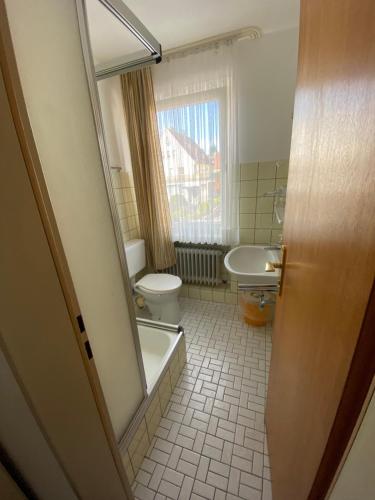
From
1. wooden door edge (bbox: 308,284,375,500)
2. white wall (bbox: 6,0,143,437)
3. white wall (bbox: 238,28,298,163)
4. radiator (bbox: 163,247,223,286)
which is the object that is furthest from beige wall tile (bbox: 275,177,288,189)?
wooden door edge (bbox: 308,284,375,500)

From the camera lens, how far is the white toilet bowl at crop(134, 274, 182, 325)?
1.86m

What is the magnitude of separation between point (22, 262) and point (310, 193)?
68 centimetres

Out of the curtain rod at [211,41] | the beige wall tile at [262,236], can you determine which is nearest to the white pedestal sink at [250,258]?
the beige wall tile at [262,236]

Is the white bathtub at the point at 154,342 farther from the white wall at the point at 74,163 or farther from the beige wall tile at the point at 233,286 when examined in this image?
the beige wall tile at the point at 233,286

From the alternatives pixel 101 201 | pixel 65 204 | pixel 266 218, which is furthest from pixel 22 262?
pixel 266 218

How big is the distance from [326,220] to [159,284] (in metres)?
1.64

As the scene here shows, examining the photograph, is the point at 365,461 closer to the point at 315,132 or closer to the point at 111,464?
the point at 315,132

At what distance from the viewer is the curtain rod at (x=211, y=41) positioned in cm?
151

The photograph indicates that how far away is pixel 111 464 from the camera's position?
27.5 inches

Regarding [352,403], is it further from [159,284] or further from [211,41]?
[211,41]

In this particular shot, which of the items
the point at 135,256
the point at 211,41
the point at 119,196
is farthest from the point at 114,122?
the point at 135,256

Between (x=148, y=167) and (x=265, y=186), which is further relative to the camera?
(x=148, y=167)

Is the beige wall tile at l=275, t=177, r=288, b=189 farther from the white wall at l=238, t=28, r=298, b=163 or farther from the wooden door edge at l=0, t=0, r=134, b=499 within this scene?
the wooden door edge at l=0, t=0, r=134, b=499

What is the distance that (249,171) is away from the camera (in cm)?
185
